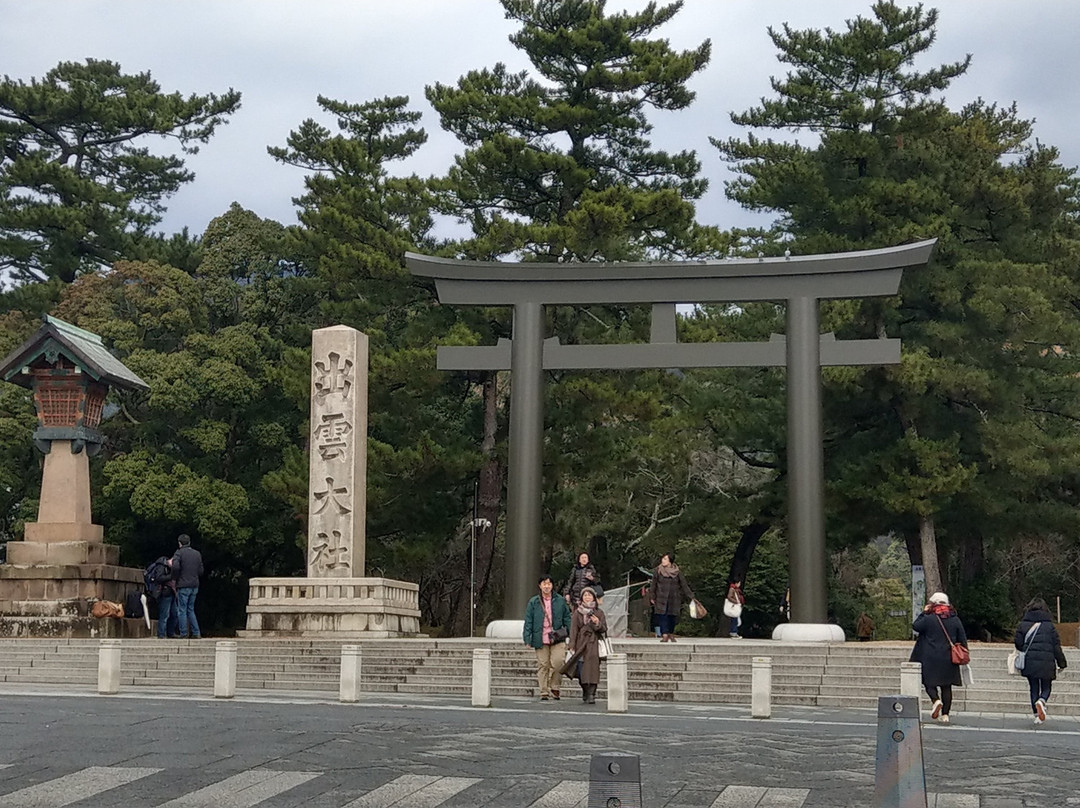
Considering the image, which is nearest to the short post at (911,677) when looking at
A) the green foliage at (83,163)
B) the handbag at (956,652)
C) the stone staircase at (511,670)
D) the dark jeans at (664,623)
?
the handbag at (956,652)

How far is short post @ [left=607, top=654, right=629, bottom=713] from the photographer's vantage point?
50.3ft

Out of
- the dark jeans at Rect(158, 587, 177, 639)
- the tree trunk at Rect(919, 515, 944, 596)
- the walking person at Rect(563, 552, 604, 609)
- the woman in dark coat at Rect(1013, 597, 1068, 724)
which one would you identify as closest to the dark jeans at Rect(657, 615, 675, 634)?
the walking person at Rect(563, 552, 604, 609)

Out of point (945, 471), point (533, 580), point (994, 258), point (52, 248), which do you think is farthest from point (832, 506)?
point (52, 248)

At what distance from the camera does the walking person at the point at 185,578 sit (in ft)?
79.5

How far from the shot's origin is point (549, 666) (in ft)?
57.1

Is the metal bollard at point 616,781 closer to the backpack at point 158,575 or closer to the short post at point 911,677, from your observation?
the short post at point 911,677

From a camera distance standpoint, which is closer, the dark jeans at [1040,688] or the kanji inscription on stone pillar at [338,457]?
the dark jeans at [1040,688]

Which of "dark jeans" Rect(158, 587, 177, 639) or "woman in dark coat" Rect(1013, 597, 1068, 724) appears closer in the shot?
"woman in dark coat" Rect(1013, 597, 1068, 724)

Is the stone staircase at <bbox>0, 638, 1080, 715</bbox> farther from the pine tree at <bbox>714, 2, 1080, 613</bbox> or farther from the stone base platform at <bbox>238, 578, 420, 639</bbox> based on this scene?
the pine tree at <bbox>714, 2, 1080, 613</bbox>

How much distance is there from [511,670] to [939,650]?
6.64m

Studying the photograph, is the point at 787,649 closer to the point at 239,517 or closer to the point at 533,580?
the point at 533,580

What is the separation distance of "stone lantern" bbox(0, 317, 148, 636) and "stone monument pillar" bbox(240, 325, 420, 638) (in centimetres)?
375

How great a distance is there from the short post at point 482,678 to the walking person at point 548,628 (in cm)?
110

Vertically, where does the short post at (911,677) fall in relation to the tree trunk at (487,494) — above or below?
below
